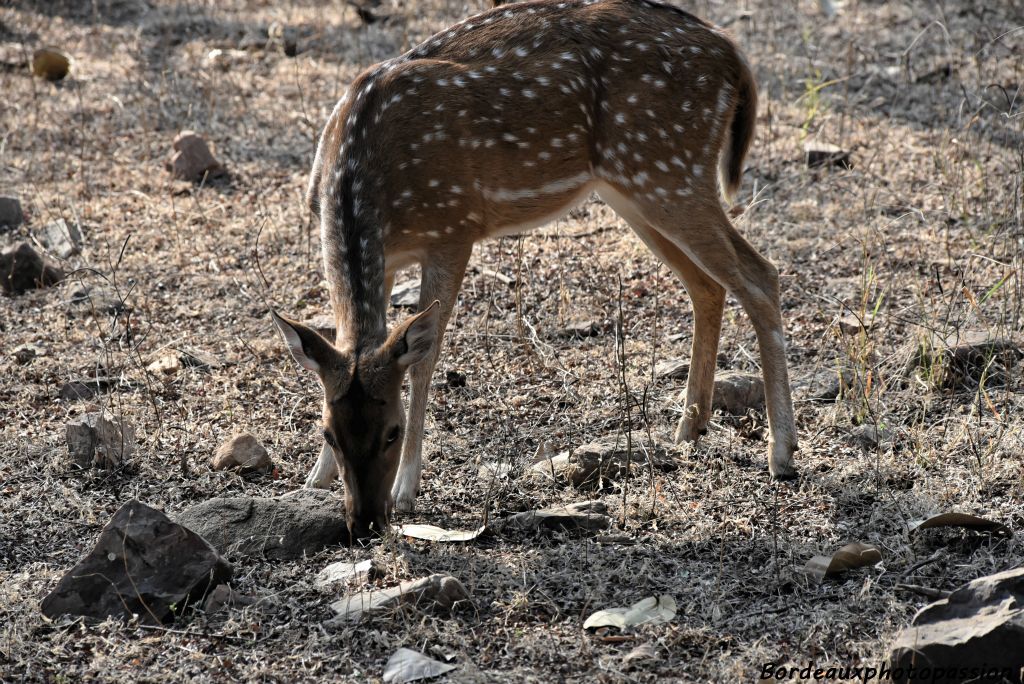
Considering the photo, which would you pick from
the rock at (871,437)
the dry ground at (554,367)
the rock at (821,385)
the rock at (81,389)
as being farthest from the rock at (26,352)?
the rock at (871,437)

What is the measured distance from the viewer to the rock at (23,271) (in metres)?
7.86

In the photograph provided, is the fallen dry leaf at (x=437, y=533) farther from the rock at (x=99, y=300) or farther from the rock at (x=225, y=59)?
the rock at (x=225, y=59)

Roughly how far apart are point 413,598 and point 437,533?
64 cm

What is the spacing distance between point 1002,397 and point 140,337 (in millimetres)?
4746

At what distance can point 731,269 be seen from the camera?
5.82 metres

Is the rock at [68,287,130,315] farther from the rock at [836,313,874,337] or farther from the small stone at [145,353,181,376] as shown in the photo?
the rock at [836,313,874,337]

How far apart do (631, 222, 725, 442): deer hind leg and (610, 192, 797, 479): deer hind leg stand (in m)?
0.34

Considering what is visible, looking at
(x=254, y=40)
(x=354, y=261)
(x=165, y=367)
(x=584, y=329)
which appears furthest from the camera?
(x=254, y=40)

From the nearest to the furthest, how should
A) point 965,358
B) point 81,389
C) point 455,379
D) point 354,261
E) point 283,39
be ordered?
point 354,261 → point 965,358 → point 81,389 → point 455,379 → point 283,39

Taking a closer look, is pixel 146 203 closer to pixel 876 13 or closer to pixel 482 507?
pixel 482 507

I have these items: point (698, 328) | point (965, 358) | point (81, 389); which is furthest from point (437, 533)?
point (965, 358)

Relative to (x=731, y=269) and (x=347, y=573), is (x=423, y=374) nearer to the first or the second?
(x=347, y=573)

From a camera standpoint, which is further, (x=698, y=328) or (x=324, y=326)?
(x=324, y=326)

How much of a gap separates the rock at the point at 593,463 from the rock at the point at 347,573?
1022 mm
